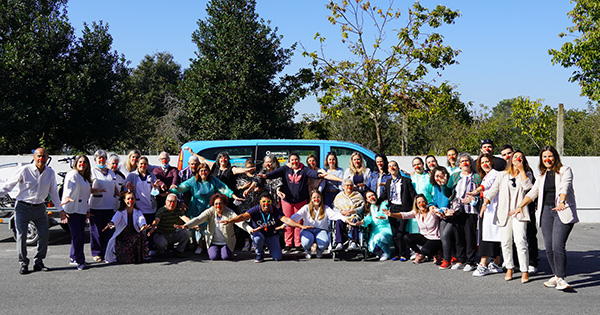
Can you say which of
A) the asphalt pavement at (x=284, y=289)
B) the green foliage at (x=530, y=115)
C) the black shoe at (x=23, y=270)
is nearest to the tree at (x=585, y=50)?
the green foliage at (x=530, y=115)

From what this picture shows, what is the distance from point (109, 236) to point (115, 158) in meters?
1.24

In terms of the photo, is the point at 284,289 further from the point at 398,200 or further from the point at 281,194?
the point at 398,200

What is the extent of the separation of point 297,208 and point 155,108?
3622 cm

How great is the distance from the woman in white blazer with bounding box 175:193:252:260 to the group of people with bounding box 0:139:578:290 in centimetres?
2

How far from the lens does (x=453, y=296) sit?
6.32 m

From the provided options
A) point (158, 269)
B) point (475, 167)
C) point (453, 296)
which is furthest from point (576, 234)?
point (158, 269)

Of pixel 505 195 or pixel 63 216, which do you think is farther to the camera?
pixel 63 216

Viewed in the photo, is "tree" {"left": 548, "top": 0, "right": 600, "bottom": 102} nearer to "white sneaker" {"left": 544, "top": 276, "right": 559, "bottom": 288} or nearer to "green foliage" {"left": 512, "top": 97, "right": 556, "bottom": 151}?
"green foliage" {"left": 512, "top": 97, "right": 556, "bottom": 151}

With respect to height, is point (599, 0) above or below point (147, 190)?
above

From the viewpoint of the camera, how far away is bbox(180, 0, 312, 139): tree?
2002 centimetres

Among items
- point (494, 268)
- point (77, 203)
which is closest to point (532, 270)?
point (494, 268)

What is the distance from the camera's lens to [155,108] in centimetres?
4334

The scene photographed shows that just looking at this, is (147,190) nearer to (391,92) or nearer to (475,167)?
(475,167)

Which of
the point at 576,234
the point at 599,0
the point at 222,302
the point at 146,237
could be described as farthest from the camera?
the point at 599,0
